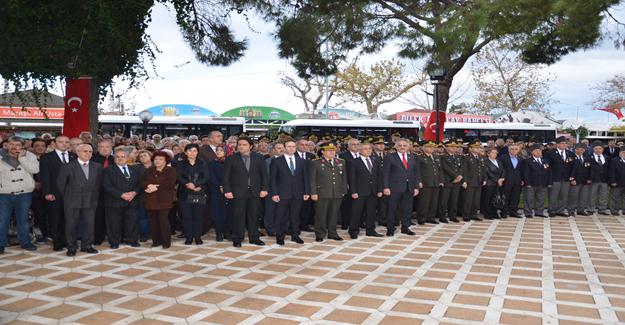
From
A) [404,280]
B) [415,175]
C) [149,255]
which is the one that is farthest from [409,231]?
[149,255]

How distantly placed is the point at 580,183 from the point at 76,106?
1006 cm

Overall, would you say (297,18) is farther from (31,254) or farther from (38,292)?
(38,292)

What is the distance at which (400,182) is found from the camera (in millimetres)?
8078

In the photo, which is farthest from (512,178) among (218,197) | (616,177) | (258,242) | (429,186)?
(218,197)

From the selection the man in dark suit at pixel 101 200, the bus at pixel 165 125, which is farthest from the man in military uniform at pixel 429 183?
the bus at pixel 165 125

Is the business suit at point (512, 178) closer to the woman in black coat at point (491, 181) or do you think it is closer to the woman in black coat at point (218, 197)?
the woman in black coat at point (491, 181)

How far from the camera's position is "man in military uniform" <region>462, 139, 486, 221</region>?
31.1 feet

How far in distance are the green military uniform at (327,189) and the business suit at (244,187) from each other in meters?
0.76

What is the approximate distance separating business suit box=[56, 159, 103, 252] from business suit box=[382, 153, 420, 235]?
14.1ft

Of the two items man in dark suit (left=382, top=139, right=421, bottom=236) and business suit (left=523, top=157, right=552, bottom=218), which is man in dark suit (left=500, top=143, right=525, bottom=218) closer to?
business suit (left=523, top=157, right=552, bottom=218)

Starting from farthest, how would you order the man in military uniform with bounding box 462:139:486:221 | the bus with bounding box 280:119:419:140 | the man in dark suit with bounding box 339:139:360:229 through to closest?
the bus with bounding box 280:119:419:140
the man in military uniform with bounding box 462:139:486:221
the man in dark suit with bounding box 339:139:360:229

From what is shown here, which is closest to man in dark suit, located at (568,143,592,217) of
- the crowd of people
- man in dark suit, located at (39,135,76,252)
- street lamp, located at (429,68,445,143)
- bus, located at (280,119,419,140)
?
the crowd of people

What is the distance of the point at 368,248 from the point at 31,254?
4491mm

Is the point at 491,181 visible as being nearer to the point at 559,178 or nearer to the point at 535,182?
the point at 535,182
